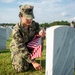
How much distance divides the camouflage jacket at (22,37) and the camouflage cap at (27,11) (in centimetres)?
37

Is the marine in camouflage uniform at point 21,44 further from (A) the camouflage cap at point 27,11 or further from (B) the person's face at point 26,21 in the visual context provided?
(A) the camouflage cap at point 27,11

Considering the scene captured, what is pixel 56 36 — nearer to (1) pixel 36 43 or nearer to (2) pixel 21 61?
(1) pixel 36 43

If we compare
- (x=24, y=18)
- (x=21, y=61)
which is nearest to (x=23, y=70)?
(x=21, y=61)

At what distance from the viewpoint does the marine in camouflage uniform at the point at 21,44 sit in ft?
21.4

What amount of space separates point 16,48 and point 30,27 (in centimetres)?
57

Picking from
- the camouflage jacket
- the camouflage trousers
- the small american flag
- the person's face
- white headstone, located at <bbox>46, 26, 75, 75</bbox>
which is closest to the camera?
white headstone, located at <bbox>46, 26, 75, 75</bbox>

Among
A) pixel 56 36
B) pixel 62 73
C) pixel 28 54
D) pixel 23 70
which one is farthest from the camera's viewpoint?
pixel 23 70

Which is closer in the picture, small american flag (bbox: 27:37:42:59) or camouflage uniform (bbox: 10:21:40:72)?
small american flag (bbox: 27:37:42:59)

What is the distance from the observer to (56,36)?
504 cm

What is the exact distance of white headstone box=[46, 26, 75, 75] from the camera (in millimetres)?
5039

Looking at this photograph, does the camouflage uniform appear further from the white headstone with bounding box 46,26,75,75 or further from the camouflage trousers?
the white headstone with bounding box 46,26,75,75

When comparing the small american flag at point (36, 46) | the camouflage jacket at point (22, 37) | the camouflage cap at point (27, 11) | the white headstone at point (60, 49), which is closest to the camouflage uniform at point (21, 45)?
the camouflage jacket at point (22, 37)

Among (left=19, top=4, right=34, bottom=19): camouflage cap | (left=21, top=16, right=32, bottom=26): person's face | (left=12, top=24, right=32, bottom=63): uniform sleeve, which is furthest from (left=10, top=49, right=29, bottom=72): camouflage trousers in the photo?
(left=19, top=4, right=34, bottom=19): camouflage cap

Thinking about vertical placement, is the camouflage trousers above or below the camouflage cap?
below
